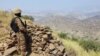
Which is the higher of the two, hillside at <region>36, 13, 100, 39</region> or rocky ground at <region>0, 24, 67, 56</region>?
rocky ground at <region>0, 24, 67, 56</region>

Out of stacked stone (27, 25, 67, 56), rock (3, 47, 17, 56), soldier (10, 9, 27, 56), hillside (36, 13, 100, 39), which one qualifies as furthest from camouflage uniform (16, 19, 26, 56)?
hillside (36, 13, 100, 39)

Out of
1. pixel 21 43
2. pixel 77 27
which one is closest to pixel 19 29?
pixel 21 43

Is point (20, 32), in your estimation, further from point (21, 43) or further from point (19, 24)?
point (21, 43)

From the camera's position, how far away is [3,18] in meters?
17.8

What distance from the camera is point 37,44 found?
50.0 ft

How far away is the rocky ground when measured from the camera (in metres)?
14.6

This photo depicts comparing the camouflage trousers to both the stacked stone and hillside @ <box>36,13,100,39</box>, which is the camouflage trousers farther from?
hillside @ <box>36,13,100,39</box>

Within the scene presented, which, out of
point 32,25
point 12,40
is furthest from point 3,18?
point 12,40

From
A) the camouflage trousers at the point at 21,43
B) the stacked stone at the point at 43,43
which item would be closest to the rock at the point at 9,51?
the camouflage trousers at the point at 21,43

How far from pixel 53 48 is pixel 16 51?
203cm

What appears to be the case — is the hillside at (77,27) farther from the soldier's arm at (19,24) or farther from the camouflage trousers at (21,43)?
the soldier's arm at (19,24)

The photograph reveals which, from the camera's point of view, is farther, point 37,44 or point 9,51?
point 37,44

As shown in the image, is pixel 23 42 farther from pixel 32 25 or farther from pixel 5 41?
pixel 32 25

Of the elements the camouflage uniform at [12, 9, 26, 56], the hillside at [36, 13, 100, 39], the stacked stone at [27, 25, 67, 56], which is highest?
the camouflage uniform at [12, 9, 26, 56]
